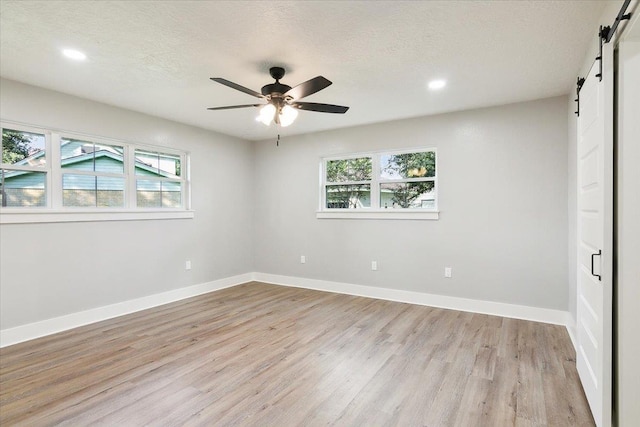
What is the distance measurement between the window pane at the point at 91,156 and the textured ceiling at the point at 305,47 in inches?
22.9

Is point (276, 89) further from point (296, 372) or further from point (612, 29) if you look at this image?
point (296, 372)

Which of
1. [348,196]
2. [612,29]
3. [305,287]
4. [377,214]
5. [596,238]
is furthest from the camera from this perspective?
[305,287]

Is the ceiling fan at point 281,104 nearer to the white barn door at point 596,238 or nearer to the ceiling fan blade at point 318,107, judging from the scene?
the ceiling fan blade at point 318,107

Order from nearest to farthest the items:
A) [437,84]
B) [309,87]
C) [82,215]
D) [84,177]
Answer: [309,87]
[437,84]
[82,215]
[84,177]

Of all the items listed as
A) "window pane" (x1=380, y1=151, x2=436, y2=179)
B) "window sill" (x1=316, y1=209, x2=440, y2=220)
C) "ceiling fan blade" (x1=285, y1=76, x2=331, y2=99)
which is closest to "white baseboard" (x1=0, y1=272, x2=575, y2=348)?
"window sill" (x1=316, y1=209, x2=440, y2=220)

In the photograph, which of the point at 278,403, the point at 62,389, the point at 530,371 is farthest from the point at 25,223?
the point at 530,371

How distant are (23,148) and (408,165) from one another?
15.1ft

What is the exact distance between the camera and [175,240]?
487 cm

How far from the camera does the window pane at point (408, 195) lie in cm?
469

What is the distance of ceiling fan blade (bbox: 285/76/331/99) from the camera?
2.46 m

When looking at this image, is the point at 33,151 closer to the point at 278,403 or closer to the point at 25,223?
the point at 25,223

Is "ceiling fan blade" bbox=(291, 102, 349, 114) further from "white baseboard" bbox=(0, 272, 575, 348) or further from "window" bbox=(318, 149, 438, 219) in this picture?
"white baseboard" bbox=(0, 272, 575, 348)

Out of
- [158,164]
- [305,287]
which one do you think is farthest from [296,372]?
[158,164]

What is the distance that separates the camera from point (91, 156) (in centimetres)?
402
